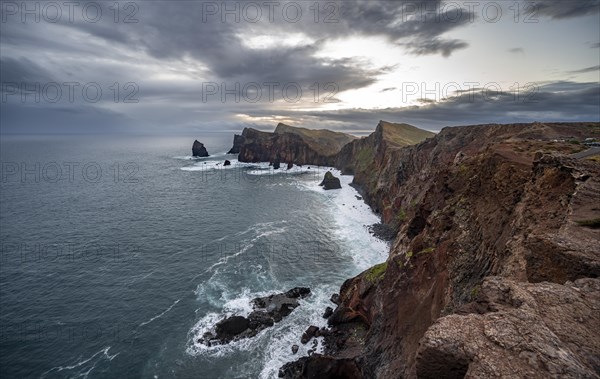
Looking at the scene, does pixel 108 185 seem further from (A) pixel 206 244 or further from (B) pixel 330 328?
(B) pixel 330 328

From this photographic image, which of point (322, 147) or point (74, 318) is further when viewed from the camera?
point (322, 147)

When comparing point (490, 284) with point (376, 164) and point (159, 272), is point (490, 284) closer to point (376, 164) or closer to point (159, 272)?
point (159, 272)

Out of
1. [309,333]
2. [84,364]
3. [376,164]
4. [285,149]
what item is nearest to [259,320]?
[309,333]

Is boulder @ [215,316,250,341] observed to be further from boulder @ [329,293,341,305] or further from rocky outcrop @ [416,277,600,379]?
rocky outcrop @ [416,277,600,379]

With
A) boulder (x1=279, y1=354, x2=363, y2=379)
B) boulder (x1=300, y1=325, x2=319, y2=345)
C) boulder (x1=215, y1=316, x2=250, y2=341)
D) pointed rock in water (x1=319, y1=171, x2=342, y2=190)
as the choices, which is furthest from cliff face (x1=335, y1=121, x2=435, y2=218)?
boulder (x1=279, y1=354, x2=363, y2=379)

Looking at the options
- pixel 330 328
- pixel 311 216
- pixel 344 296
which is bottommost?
pixel 330 328

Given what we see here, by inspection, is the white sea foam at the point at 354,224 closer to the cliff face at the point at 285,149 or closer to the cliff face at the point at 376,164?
the cliff face at the point at 376,164

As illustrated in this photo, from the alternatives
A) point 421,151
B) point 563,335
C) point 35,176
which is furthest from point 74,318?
point 35,176
